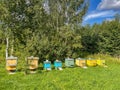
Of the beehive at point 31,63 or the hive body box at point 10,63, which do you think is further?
the beehive at point 31,63

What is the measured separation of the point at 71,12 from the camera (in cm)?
2516

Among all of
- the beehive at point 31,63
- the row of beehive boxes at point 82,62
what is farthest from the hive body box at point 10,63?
the row of beehive boxes at point 82,62

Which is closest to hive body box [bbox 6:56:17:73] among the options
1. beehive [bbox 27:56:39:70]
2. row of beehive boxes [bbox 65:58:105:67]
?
beehive [bbox 27:56:39:70]

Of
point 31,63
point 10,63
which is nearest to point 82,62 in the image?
point 31,63

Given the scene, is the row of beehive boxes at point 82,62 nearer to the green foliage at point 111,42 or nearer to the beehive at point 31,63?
the beehive at point 31,63

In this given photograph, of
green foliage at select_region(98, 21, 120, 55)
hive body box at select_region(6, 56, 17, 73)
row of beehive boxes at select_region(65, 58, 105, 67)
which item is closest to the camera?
hive body box at select_region(6, 56, 17, 73)

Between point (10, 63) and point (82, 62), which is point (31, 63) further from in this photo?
point (82, 62)

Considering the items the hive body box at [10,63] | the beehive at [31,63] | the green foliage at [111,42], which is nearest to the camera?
the hive body box at [10,63]

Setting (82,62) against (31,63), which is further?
(82,62)

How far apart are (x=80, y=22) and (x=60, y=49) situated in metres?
4.84

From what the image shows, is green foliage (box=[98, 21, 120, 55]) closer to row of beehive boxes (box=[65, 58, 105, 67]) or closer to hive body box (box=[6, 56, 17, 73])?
row of beehive boxes (box=[65, 58, 105, 67])

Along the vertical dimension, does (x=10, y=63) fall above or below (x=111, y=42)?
below

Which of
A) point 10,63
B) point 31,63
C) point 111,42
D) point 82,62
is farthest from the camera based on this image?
point 111,42

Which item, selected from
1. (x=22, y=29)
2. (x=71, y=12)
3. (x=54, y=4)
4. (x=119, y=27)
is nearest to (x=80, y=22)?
(x=71, y=12)
